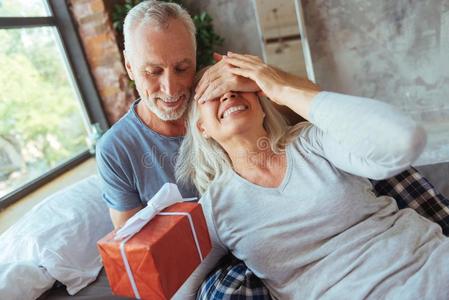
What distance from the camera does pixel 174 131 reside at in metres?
1.46

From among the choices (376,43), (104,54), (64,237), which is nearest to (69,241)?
(64,237)

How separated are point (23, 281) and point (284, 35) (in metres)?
2.60

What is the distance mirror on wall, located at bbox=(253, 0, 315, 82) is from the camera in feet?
9.90

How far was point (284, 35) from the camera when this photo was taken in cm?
307

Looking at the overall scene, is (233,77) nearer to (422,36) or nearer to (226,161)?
(226,161)

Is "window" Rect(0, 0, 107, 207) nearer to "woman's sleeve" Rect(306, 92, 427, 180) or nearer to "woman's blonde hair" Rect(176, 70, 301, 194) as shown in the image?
"woman's blonde hair" Rect(176, 70, 301, 194)

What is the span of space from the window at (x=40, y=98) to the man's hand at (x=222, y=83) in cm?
161

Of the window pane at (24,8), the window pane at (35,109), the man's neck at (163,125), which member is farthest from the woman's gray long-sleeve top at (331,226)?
the window pane at (24,8)

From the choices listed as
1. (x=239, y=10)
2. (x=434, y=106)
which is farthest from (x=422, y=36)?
(x=239, y=10)

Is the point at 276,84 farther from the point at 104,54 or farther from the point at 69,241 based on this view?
the point at 104,54

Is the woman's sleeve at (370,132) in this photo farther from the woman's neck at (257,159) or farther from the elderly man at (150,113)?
the elderly man at (150,113)

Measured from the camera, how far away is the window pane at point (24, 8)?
234 centimetres

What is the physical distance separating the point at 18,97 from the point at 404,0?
9.66 ft

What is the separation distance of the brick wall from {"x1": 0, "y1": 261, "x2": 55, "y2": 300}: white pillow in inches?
68.1
